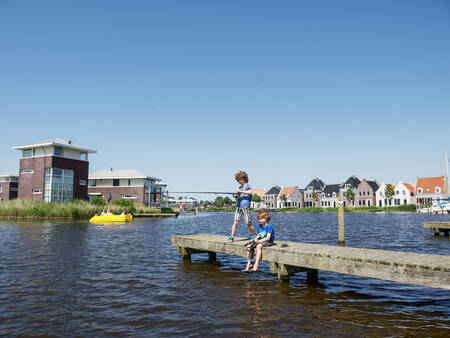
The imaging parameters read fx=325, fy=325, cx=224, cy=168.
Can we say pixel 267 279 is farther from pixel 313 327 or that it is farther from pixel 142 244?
pixel 142 244

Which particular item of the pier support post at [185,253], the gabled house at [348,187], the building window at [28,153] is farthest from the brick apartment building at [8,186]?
the gabled house at [348,187]

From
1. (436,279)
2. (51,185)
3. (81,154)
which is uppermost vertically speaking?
(81,154)

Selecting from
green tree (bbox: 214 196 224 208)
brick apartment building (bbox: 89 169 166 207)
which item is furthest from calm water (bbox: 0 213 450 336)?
green tree (bbox: 214 196 224 208)

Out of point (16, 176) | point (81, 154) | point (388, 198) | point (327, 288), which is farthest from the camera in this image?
point (388, 198)

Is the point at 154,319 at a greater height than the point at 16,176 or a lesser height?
lesser

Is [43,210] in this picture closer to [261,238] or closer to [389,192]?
[261,238]

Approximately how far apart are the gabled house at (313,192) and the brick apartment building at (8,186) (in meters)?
75.9

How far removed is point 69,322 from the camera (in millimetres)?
5539

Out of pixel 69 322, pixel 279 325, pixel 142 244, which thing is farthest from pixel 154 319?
pixel 142 244

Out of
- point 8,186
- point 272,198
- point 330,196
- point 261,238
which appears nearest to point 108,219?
point 261,238

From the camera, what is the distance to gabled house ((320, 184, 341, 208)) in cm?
9450

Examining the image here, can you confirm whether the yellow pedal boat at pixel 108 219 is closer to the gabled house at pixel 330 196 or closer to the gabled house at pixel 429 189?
the gabled house at pixel 429 189

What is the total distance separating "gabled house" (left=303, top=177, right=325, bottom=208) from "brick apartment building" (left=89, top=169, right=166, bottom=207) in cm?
5423

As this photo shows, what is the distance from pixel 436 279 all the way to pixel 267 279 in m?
4.24
